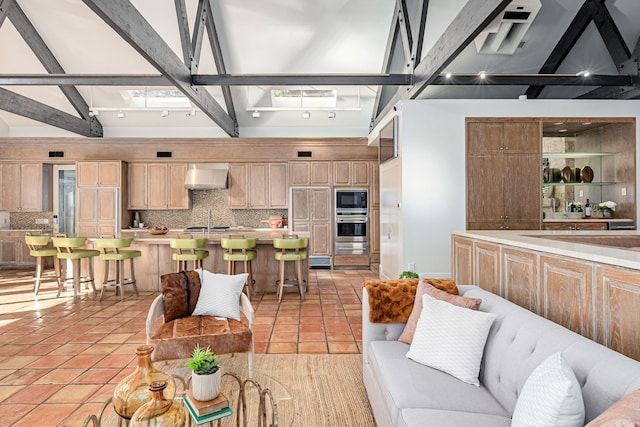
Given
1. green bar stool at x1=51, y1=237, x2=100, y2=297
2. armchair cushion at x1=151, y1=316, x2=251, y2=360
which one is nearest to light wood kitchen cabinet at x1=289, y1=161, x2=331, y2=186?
green bar stool at x1=51, y1=237, x2=100, y2=297

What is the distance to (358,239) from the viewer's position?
769 cm

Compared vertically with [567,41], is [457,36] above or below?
below

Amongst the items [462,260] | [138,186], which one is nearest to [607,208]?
[462,260]

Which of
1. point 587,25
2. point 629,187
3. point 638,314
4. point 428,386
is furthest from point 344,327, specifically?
point 587,25

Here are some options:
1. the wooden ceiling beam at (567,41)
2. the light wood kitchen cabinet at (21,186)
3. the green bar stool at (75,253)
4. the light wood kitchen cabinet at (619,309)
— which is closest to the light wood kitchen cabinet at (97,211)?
the light wood kitchen cabinet at (21,186)

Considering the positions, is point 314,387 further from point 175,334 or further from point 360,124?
point 360,124

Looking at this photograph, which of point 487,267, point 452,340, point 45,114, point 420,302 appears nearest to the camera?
point 452,340

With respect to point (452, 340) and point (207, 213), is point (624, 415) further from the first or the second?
point (207, 213)

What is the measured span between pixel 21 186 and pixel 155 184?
284cm

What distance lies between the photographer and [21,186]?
7922 millimetres

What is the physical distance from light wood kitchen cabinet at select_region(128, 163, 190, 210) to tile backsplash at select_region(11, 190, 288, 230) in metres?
0.34

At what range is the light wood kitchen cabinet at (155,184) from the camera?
26.1ft

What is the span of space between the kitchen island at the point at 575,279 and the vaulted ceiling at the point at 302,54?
82.7 inches

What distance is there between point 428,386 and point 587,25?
239 inches
